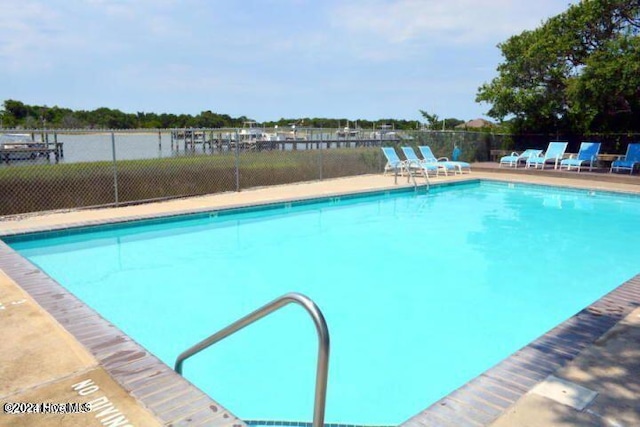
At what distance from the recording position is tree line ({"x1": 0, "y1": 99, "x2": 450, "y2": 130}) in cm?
2614

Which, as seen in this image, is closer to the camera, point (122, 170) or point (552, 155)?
point (122, 170)

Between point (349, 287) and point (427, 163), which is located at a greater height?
point (427, 163)

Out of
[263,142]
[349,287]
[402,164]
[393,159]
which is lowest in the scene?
[349,287]

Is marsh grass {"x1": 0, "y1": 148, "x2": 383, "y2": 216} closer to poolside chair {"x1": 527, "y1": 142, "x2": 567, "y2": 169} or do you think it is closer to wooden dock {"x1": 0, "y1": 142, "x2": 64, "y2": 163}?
wooden dock {"x1": 0, "y1": 142, "x2": 64, "y2": 163}

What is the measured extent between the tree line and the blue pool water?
16431mm

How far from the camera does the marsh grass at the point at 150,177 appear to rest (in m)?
8.68

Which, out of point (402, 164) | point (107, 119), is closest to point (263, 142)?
point (402, 164)

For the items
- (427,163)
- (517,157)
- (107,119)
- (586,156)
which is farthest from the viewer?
(107,119)

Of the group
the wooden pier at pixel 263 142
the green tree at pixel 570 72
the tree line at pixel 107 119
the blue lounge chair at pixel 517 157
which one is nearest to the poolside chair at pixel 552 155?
the blue lounge chair at pixel 517 157

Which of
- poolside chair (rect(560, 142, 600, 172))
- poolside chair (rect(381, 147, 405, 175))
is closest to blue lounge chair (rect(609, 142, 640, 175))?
poolside chair (rect(560, 142, 600, 172))

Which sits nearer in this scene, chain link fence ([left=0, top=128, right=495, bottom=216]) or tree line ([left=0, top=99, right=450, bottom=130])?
chain link fence ([left=0, top=128, right=495, bottom=216])

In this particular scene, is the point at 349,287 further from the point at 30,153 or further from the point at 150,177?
the point at 30,153

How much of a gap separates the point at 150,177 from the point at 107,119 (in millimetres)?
20353

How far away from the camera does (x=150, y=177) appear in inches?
401
